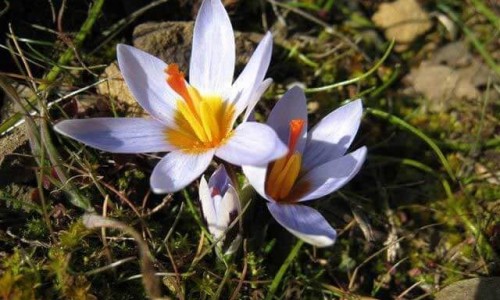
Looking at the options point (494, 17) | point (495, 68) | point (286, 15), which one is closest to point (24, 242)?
point (286, 15)

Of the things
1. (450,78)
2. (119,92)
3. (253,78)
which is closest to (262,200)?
(253,78)

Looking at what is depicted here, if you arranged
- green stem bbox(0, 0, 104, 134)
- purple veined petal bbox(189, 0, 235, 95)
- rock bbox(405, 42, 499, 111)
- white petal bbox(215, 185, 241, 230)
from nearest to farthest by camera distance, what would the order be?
1. white petal bbox(215, 185, 241, 230)
2. purple veined petal bbox(189, 0, 235, 95)
3. green stem bbox(0, 0, 104, 134)
4. rock bbox(405, 42, 499, 111)

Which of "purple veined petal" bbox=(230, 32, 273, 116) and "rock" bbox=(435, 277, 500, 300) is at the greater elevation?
"purple veined petal" bbox=(230, 32, 273, 116)

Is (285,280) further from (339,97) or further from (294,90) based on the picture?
(339,97)

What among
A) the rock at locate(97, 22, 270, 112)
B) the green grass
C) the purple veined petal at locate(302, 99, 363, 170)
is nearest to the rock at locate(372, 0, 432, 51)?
the green grass

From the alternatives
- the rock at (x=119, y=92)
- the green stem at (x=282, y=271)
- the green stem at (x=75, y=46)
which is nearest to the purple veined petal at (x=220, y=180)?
the green stem at (x=282, y=271)

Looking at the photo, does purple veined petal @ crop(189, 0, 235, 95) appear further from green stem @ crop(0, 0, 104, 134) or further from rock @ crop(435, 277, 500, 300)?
rock @ crop(435, 277, 500, 300)
